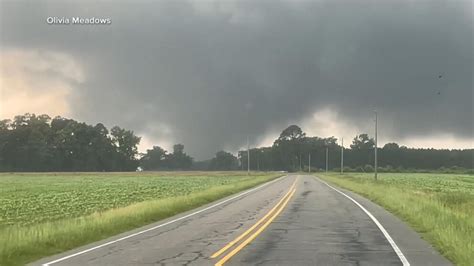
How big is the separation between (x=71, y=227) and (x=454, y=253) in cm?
1106

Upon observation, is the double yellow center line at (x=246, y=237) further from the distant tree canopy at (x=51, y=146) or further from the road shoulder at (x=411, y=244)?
the distant tree canopy at (x=51, y=146)

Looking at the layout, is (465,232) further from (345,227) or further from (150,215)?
(150,215)

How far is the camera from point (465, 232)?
46.1 feet

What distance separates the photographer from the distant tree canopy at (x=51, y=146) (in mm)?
176625

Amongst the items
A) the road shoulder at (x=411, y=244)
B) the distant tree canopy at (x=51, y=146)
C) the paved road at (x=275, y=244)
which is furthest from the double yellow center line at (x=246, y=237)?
the distant tree canopy at (x=51, y=146)

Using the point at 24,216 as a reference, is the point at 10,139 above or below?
above

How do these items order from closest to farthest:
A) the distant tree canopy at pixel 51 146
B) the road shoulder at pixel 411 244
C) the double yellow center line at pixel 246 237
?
the road shoulder at pixel 411 244, the double yellow center line at pixel 246 237, the distant tree canopy at pixel 51 146

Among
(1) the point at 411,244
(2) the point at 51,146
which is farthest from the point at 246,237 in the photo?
(2) the point at 51,146

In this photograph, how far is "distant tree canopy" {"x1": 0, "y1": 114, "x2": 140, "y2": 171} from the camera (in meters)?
177

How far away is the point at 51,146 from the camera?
184 metres

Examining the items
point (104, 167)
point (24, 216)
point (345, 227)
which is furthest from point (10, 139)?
point (345, 227)

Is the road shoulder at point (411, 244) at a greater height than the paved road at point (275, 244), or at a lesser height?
greater

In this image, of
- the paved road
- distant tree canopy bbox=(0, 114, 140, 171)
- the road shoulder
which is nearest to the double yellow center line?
the paved road

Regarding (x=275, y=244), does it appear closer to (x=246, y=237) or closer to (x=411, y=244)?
(x=246, y=237)
